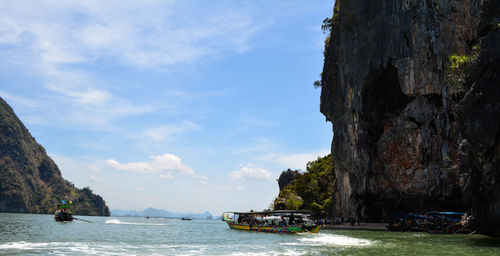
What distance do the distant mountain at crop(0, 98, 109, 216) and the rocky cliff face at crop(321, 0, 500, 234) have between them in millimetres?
146216

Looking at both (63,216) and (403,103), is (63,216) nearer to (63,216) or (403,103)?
(63,216)

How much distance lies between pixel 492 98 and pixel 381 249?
1119 centimetres

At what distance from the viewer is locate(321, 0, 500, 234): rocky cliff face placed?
39125 mm

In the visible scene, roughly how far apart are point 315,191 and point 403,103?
2825 cm

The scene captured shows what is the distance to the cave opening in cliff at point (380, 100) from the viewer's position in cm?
4512

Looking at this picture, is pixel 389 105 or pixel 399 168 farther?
pixel 389 105

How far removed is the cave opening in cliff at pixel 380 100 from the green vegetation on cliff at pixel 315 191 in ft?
64.4

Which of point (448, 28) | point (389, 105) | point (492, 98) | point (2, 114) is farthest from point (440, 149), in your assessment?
point (2, 114)

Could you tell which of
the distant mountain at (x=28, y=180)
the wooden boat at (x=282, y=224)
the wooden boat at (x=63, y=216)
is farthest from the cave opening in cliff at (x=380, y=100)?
the distant mountain at (x=28, y=180)

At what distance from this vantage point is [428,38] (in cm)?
4000

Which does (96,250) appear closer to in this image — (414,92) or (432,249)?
(432,249)

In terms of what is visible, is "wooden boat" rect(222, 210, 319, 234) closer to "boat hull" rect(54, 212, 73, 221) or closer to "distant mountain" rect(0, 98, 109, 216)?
"boat hull" rect(54, 212, 73, 221)

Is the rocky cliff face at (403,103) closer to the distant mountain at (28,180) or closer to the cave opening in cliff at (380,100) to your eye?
the cave opening in cliff at (380,100)

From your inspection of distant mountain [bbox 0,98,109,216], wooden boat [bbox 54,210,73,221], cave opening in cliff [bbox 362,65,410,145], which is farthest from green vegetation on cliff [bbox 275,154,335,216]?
distant mountain [bbox 0,98,109,216]
